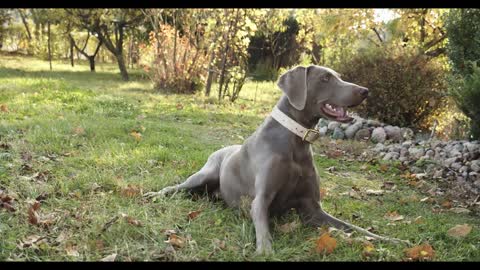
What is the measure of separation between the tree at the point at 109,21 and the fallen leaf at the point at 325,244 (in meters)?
14.3

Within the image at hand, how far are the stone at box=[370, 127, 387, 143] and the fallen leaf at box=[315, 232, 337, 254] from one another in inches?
203

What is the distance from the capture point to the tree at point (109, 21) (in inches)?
645

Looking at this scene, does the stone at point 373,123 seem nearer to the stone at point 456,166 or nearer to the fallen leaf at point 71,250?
the stone at point 456,166

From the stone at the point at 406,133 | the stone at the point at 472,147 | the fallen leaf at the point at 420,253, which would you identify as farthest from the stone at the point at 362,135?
the fallen leaf at the point at 420,253

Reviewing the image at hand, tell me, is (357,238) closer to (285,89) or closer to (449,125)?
(285,89)

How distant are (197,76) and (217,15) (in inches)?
74.0

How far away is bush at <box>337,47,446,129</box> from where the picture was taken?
8.94 metres

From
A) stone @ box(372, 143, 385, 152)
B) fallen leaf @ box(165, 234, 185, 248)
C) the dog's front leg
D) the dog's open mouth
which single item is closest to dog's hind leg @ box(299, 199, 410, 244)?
the dog's front leg

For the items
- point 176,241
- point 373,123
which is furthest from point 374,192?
point 373,123

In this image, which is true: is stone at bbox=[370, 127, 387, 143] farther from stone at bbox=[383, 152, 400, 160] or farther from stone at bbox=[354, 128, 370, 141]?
stone at bbox=[383, 152, 400, 160]

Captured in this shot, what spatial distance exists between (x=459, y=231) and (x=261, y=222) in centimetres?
158

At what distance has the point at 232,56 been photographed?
1230 centimetres
